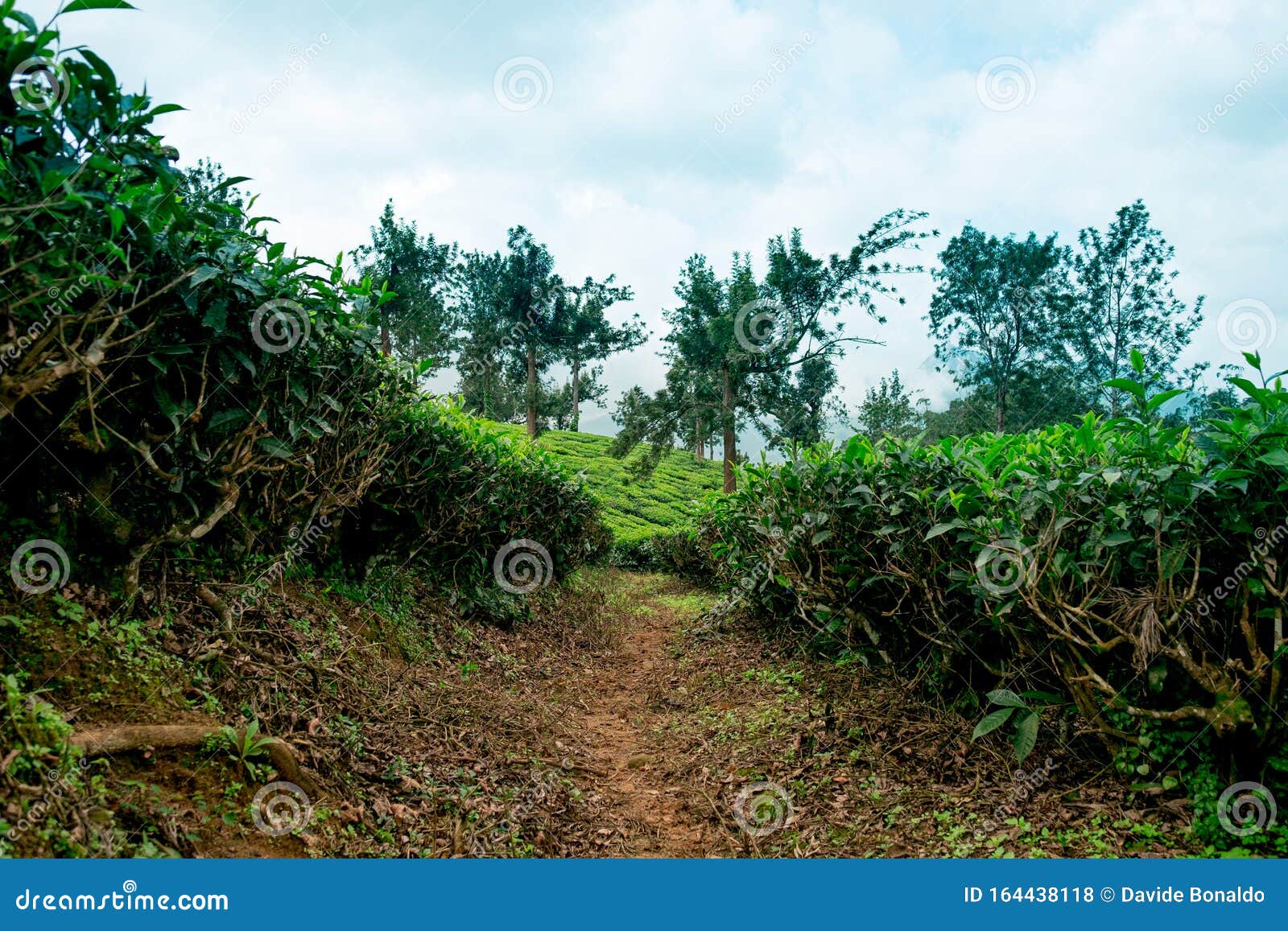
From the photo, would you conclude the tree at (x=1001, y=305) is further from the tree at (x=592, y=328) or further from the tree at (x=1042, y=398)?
the tree at (x=592, y=328)

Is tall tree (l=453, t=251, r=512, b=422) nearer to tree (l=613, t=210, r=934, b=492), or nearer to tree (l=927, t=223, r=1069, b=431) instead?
tree (l=613, t=210, r=934, b=492)

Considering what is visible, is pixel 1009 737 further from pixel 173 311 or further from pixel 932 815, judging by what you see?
pixel 173 311

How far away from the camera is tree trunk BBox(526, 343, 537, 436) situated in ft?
106

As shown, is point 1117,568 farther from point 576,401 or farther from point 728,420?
point 576,401

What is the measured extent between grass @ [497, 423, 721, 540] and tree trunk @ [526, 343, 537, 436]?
1.17 meters

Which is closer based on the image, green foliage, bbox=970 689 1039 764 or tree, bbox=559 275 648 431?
green foliage, bbox=970 689 1039 764

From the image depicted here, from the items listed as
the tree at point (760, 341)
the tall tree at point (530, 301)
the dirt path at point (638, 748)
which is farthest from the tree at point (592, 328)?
the dirt path at point (638, 748)

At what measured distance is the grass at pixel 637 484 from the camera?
21516mm

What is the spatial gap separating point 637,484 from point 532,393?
1062 cm

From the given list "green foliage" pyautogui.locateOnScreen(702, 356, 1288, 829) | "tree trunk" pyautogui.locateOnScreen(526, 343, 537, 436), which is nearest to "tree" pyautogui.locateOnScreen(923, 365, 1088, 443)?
"tree trunk" pyautogui.locateOnScreen(526, 343, 537, 436)

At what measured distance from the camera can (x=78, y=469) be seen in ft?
10.5

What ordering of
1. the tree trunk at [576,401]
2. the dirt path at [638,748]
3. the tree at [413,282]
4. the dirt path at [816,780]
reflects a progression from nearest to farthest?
the dirt path at [816,780]
the dirt path at [638,748]
the tree at [413,282]
the tree trunk at [576,401]

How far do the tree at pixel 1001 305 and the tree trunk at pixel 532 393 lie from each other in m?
22.6

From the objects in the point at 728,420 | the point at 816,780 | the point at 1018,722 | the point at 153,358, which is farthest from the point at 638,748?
the point at 728,420
